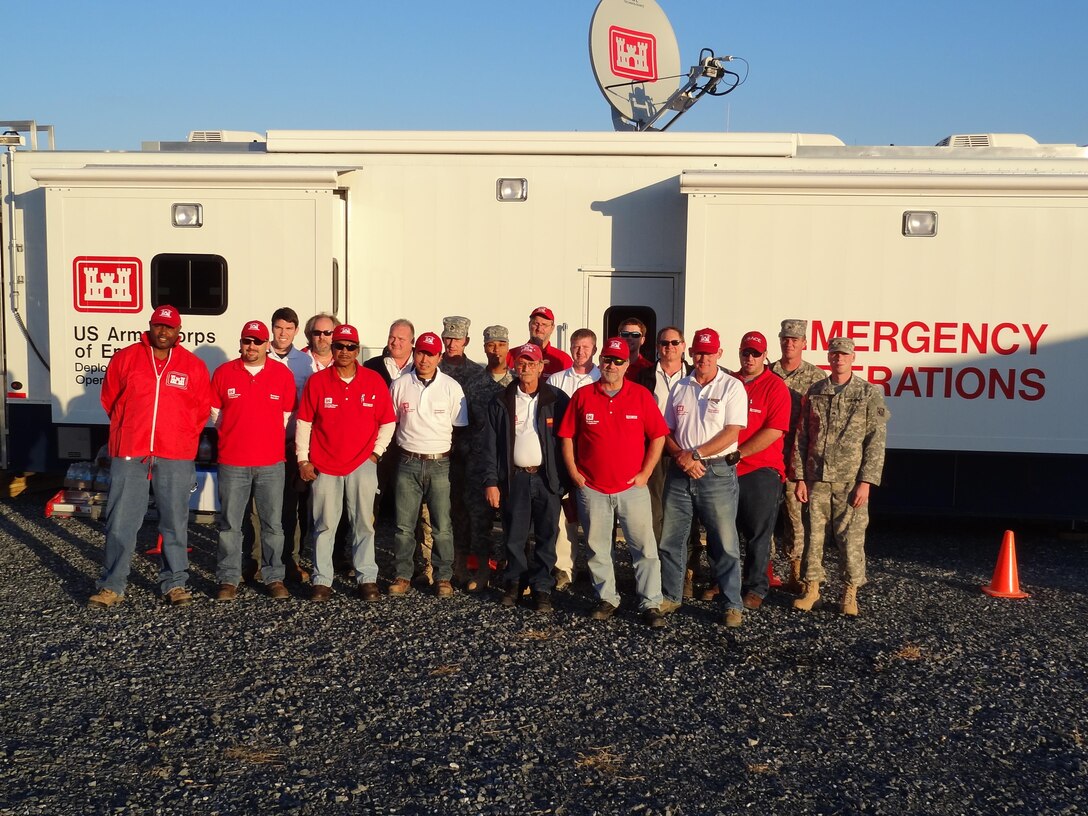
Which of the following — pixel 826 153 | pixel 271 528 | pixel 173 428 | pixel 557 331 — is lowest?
pixel 271 528

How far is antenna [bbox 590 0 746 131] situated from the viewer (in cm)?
971

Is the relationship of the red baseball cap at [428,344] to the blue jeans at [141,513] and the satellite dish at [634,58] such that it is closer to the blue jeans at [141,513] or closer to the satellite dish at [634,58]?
the blue jeans at [141,513]

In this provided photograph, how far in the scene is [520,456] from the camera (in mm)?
6031

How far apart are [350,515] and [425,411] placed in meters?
0.83

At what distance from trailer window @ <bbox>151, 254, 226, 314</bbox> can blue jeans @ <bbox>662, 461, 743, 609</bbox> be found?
161 inches

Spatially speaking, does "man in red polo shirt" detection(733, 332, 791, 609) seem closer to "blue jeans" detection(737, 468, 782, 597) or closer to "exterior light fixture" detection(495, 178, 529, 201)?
"blue jeans" detection(737, 468, 782, 597)

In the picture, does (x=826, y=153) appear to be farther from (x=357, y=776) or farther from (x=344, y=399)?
(x=357, y=776)

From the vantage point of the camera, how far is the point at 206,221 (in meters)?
7.82

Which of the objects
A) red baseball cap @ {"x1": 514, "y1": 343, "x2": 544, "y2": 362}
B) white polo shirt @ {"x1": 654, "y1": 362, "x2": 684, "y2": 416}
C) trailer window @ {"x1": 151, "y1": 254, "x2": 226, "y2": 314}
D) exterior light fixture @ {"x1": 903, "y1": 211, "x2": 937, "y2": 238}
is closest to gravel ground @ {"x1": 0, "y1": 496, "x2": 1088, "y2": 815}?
white polo shirt @ {"x1": 654, "y1": 362, "x2": 684, "y2": 416}

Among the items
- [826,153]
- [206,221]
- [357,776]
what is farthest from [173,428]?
[826,153]

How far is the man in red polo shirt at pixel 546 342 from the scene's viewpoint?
6730 mm

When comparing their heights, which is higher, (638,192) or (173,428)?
(638,192)

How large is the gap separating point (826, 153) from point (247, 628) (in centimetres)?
565

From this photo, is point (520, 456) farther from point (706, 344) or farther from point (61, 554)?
point (61, 554)
